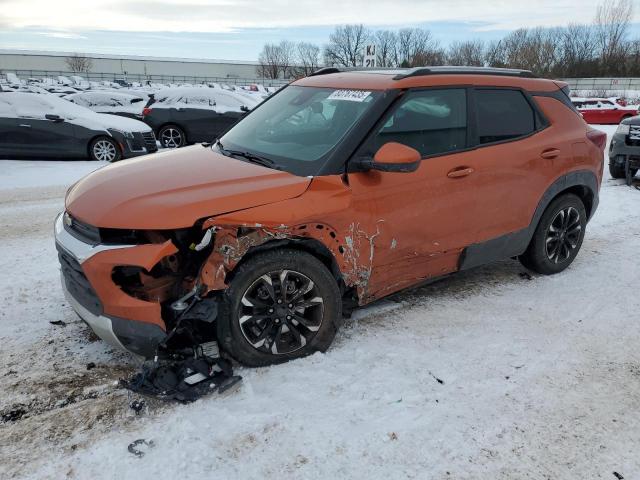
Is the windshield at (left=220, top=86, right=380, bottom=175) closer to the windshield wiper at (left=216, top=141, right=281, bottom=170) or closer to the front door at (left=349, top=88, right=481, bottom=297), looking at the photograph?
the windshield wiper at (left=216, top=141, right=281, bottom=170)

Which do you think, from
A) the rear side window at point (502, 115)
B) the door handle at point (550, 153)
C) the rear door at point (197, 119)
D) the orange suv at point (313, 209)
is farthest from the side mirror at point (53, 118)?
the door handle at point (550, 153)

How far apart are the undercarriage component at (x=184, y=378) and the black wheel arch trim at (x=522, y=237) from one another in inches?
80.9

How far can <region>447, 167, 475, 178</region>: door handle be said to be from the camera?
3811mm

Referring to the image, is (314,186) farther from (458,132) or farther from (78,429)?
(78,429)

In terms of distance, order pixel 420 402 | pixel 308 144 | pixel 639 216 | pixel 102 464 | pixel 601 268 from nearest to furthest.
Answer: pixel 102 464, pixel 420 402, pixel 308 144, pixel 601 268, pixel 639 216

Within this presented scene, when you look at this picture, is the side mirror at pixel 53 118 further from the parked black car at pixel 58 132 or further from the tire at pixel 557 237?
the tire at pixel 557 237

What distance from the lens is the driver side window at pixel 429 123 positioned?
3.65 metres

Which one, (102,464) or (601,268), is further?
(601,268)

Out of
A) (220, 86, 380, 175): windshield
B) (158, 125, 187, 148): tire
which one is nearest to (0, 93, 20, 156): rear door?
(158, 125, 187, 148): tire

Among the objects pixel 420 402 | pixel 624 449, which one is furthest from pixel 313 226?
pixel 624 449

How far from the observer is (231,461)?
8.30 feet

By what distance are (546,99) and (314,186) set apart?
261cm

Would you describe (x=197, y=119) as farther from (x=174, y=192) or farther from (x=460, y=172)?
(x=174, y=192)

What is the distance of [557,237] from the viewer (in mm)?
4840
